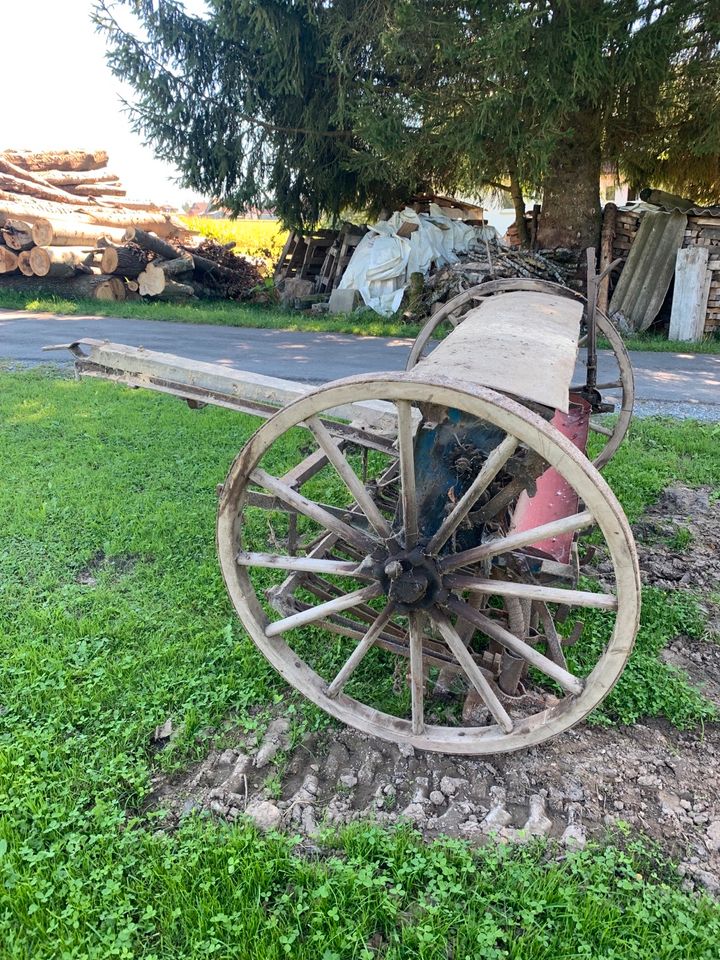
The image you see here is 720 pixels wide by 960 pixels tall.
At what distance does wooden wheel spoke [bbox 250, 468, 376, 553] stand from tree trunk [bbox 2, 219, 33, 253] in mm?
13593

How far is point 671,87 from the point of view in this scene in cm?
1021

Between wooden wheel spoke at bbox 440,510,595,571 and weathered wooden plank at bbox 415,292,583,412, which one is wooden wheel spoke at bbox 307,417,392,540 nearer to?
wooden wheel spoke at bbox 440,510,595,571

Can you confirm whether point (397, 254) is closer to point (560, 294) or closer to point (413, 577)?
point (560, 294)

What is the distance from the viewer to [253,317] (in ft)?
41.7

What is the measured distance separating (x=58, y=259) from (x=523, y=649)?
13908 mm

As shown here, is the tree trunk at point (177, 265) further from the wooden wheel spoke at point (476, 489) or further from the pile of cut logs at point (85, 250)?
the wooden wheel spoke at point (476, 489)

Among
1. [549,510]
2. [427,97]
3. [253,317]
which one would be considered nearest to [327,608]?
[549,510]

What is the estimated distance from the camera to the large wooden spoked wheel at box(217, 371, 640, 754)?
2094 millimetres

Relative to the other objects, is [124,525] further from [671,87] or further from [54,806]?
[671,87]

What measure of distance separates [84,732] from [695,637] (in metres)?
2.81

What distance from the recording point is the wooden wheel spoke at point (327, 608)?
2.45 m

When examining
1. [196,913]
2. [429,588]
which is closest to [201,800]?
[196,913]

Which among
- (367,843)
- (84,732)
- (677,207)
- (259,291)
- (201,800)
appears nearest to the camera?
(367,843)

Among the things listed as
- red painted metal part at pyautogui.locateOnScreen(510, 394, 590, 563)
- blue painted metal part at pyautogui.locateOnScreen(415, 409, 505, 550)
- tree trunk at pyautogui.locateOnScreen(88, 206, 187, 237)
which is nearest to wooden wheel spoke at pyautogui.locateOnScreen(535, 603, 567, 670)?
red painted metal part at pyautogui.locateOnScreen(510, 394, 590, 563)
